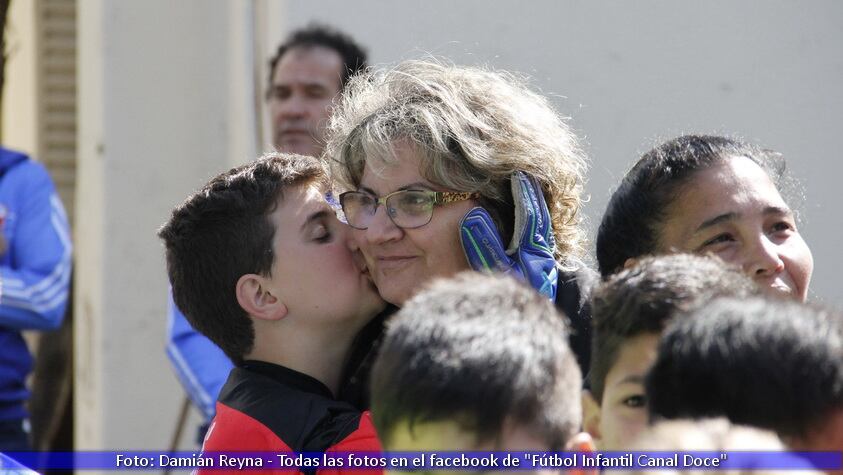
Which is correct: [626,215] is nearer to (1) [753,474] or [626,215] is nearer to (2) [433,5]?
(1) [753,474]

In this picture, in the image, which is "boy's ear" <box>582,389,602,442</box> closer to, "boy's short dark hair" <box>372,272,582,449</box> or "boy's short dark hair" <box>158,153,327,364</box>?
"boy's short dark hair" <box>372,272,582,449</box>

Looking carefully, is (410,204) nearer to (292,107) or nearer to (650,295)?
(650,295)

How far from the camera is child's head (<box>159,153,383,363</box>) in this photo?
2297 mm

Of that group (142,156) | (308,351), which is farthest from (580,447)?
(142,156)

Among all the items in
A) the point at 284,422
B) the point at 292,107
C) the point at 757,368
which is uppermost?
the point at 292,107

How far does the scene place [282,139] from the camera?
382cm

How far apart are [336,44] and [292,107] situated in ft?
0.91

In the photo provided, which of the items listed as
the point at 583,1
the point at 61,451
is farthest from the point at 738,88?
the point at 61,451

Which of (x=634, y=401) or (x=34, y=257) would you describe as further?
(x=34, y=257)

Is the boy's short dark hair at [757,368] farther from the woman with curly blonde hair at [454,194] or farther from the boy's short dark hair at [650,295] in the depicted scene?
the woman with curly blonde hair at [454,194]

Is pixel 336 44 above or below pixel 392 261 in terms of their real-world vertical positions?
above

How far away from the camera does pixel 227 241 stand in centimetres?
232

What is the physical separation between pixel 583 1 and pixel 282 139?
107cm

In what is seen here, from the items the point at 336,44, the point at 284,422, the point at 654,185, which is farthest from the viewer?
the point at 336,44
